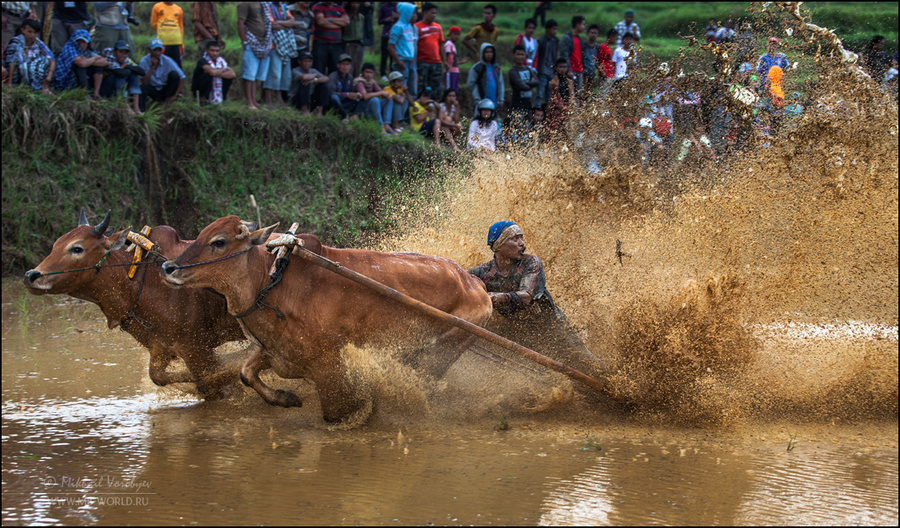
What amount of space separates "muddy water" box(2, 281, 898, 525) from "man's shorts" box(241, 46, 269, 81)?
21.5 feet

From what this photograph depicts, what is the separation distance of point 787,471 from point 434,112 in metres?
10.1

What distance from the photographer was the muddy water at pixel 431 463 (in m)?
4.72

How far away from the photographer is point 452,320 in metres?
6.03

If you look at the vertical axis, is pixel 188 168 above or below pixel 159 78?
below

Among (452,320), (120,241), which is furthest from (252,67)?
(452,320)

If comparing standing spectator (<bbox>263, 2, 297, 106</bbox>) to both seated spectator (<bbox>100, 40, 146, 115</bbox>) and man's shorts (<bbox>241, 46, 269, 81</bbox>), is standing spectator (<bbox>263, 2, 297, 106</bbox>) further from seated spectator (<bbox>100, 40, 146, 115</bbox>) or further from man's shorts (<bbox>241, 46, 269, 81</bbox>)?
seated spectator (<bbox>100, 40, 146, 115</bbox>)

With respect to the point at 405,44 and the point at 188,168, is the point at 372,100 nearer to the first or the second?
the point at 405,44

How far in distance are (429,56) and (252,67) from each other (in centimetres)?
326

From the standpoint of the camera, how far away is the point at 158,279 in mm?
6602

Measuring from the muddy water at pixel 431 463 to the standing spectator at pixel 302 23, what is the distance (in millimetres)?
7321

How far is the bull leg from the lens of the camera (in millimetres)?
6242

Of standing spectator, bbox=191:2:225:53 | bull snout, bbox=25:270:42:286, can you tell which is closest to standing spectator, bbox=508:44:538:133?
standing spectator, bbox=191:2:225:53

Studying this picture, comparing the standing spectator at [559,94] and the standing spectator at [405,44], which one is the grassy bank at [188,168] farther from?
the standing spectator at [559,94]

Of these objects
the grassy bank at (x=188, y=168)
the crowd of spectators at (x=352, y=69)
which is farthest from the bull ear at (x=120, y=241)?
the grassy bank at (x=188, y=168)
